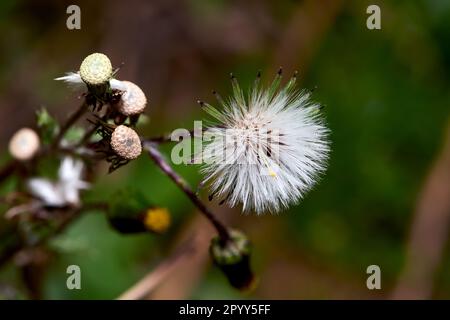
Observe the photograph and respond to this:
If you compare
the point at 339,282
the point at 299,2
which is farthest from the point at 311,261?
the point at 299,2

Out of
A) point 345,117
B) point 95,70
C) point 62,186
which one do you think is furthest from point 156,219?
point 345,117

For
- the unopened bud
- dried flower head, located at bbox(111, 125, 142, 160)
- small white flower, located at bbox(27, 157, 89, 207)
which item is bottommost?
the unopened bud

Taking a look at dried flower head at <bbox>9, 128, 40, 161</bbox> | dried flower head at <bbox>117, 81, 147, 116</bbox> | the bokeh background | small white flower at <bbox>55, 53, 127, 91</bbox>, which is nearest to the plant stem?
dried flower head at <bbox>117, 81, 147, 116</bbox>

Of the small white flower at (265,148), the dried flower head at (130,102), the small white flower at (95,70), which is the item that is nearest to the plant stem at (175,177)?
the small white flower at (265,148)

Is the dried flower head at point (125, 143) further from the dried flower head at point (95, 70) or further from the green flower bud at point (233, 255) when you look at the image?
the green flower bud at point (233, 255)

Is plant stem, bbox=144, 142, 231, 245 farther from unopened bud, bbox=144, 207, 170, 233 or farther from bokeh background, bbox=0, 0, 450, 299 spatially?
bokeh background, bbox=0, 0, 450, 299

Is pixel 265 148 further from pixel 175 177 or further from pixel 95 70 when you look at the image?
pixel 95 70
